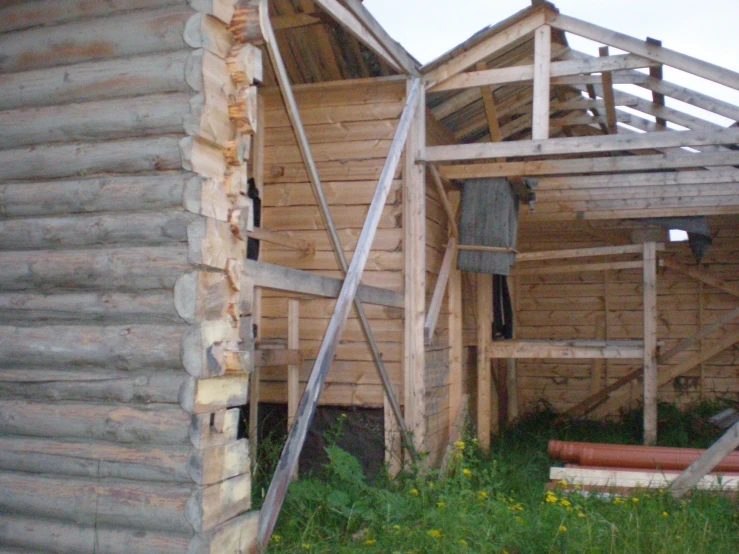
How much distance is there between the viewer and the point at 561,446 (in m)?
8.88

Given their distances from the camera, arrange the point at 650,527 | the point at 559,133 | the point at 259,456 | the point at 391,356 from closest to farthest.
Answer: the point at 650,527 < the point at 259,456 < the point at 391,356 < the point at 559,133

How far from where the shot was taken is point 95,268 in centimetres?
456

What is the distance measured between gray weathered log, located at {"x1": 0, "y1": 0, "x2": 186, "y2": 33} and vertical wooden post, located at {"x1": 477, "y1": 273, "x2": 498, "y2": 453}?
6128 mm

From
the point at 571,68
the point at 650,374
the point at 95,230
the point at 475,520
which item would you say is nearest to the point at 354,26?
the point at 571,68

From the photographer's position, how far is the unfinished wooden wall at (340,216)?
26.1 feet

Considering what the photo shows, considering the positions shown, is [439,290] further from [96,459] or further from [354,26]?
[96,459]

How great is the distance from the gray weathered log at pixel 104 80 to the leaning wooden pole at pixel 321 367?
26.7 inches

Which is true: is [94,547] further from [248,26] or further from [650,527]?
[650,527]

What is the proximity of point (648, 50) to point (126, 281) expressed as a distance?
5204 mm

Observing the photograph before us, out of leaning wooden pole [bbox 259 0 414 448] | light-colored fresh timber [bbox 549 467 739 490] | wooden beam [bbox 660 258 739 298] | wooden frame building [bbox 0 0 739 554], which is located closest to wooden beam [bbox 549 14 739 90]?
wooden frame building [bbox 0 0 739 554]

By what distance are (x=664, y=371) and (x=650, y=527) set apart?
6672mm

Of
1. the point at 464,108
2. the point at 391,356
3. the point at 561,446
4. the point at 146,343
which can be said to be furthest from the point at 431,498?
the point at 464,108

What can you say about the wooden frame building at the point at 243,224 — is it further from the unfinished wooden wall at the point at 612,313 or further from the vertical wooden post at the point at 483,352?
the unfinished wooden wall at the point at 612,313

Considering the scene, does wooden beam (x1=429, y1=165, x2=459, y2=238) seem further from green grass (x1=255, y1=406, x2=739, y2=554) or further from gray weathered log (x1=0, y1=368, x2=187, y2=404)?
gray weathered log (x1=0, y1=368, x2=187, y2=404)
